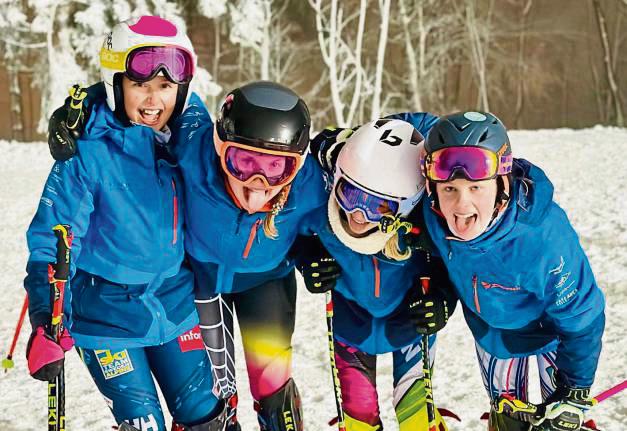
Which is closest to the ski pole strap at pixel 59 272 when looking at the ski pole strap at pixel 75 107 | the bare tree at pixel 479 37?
the ski pole strap at pixel 75 107

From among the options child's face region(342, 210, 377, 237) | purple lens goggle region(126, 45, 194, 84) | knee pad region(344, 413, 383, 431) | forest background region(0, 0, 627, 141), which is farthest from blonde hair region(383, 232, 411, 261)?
forest background region(0, 0, 627, 141)

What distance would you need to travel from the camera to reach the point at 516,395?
3.21m

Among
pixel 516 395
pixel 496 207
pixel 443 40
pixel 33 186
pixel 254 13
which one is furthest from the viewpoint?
pixel 443 40

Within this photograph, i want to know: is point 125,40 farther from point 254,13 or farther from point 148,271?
point 254,13

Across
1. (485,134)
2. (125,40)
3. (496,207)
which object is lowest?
(496,207)

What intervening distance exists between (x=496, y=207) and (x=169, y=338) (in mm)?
1497

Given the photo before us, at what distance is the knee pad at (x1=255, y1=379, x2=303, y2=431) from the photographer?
3412mm

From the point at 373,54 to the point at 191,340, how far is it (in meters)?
21.7

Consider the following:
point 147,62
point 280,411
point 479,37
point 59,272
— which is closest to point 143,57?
point 147,62

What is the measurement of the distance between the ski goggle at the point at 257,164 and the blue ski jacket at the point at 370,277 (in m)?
0.36

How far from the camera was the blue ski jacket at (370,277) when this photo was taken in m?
3.24

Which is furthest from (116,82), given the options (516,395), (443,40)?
(443,40)

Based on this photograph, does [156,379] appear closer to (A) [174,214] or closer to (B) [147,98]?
(A) [174,214]

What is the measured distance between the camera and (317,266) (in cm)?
325
